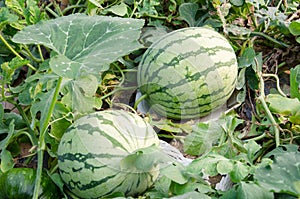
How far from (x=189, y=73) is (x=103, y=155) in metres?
0.44

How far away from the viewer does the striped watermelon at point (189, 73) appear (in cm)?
164

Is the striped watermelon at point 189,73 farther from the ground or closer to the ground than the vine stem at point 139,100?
farther from the ground

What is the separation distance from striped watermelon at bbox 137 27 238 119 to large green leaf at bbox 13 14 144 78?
36 cm

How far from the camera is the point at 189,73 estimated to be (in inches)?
64.5

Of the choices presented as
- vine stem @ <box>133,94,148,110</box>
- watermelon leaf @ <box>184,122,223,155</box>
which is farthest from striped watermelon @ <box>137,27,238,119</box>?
watermelon leaf @ <box>184,122,223,155</box>

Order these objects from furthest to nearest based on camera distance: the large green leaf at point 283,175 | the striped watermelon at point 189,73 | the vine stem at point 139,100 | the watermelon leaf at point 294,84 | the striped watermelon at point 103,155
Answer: the vine stem at point 139,100, the striped watermelon at point 189,73, the watermelon leaf at point 294,84, the striped watermelon at point 103,155, the large green leaf at point 283,175

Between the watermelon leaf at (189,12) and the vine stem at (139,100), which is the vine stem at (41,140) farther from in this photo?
the watermelon leaf at (189,12)

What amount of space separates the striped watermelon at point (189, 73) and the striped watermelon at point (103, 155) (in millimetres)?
233

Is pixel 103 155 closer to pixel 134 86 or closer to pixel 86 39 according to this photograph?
pixel 86 39

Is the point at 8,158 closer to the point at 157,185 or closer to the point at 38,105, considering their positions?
the point at 38,105

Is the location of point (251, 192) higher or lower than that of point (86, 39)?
lower

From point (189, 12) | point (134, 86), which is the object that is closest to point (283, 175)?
point (134, 86)

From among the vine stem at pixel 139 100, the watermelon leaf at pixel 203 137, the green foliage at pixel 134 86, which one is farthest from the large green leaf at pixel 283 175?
the vine stem at pixel 139 100

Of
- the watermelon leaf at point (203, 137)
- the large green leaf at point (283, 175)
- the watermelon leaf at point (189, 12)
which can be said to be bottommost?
the watermelon leaf at point (203, 137)
